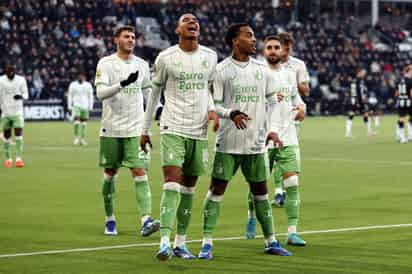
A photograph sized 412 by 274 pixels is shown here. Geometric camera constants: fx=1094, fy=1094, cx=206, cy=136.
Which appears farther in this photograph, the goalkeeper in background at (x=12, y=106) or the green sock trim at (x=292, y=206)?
the goalkeeper in background at (x=12, y=106)

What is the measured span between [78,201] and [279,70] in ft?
18.3

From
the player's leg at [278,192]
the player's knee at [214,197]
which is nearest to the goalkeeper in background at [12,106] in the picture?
the player's leg at [278,192]

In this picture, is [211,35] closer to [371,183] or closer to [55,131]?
[55,131]

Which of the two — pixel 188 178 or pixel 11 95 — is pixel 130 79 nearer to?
pixel 188 178

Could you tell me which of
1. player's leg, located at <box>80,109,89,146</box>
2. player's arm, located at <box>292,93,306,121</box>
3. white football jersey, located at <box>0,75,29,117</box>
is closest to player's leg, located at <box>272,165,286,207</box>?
player's arm, located at <box>292,93,306,121</box>

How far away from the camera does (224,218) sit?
644 inches

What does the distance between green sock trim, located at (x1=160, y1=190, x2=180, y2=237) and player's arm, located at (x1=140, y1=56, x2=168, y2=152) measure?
0.61 m

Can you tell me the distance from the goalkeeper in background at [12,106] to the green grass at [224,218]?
661mm

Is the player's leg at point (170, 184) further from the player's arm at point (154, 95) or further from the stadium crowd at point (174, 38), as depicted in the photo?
the stadium crowd at point (174, 38)

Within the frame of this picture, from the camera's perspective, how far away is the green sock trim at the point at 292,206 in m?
13.7

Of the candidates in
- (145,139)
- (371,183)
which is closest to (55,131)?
(371,183)

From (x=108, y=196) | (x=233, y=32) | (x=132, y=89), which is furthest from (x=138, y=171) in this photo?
(x=233, y=32)

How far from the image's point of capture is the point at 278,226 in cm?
1538

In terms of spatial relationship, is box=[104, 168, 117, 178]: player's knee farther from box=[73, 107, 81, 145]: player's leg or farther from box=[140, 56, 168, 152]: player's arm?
box=[73, 107, 81, 145]: player's leg
